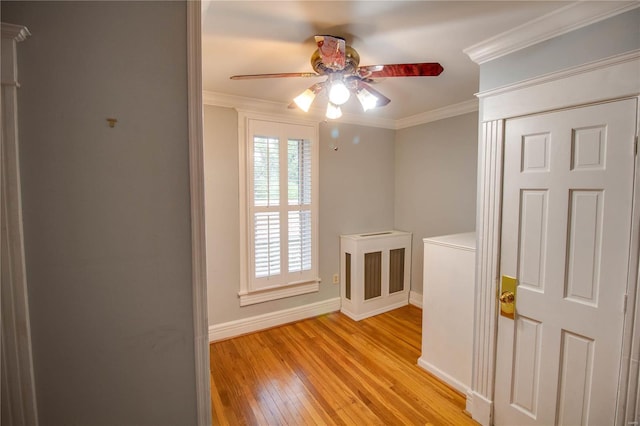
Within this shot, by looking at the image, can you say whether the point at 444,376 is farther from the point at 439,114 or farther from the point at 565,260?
the point at 439,114

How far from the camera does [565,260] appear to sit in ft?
4.80

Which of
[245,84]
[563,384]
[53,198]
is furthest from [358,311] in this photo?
[53,198]

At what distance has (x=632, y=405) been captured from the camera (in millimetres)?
1275

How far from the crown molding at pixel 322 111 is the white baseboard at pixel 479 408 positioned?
2579mm

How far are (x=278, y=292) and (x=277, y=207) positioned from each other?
3.07ft

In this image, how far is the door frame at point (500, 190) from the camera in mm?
1258

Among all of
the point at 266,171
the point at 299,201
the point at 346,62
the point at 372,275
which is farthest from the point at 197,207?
the point at 372,275

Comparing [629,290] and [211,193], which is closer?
[629,290]

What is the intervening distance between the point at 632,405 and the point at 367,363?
1.59m

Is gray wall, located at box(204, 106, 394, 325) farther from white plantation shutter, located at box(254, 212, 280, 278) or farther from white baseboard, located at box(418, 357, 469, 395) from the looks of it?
white baseboard, located at box(418, 357, 469, 395)

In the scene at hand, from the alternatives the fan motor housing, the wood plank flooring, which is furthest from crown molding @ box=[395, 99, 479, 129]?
the wood plank flooring

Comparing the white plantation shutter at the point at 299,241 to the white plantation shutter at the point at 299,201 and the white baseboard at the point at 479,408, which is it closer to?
the white plantation shutter at the point at 299,201

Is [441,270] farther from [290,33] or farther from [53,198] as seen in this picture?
[53,198]

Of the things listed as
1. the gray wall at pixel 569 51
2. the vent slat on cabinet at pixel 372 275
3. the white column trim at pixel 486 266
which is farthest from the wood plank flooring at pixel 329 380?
the gray wall at pixel 569 51
